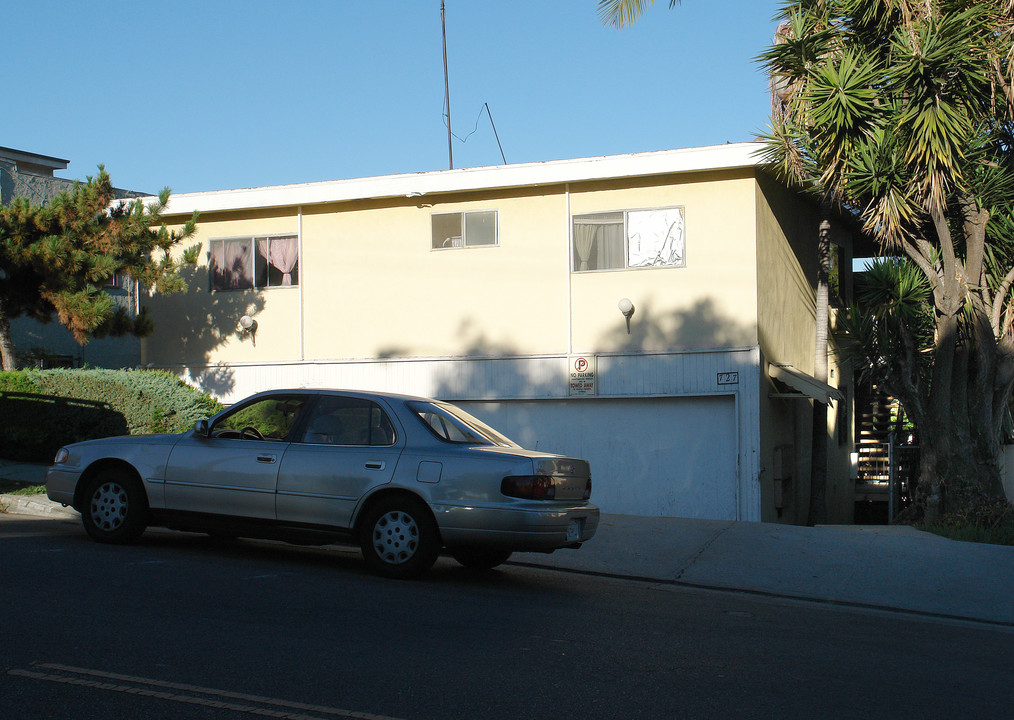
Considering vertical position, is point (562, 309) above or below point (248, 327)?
above

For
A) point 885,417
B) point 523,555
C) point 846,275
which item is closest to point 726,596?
point 523,555

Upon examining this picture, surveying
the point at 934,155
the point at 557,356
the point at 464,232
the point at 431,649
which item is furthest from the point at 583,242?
the point at 431,649

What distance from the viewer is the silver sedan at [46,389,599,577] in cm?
802

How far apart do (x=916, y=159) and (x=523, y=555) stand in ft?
23.6

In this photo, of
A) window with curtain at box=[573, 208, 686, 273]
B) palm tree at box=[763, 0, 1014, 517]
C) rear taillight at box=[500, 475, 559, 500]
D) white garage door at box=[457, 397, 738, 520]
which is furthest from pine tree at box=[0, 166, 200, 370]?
palm tree at box=[763, 0, 1014, 517]

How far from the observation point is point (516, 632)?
6.53m

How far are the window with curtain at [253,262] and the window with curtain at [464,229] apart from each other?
2605 mm

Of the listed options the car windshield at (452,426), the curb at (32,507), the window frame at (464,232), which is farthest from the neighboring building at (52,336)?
the car windshield at (452,426)

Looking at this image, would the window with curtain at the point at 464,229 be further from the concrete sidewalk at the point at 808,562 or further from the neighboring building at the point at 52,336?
the neighboring building at the point at 52,336

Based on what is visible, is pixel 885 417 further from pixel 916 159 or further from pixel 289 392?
pixel 289 392

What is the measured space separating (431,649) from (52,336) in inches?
682

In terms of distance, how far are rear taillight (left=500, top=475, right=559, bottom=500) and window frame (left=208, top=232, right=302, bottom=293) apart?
9.77 m

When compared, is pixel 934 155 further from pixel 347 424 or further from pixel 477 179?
pixel 347 424

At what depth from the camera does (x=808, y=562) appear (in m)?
10.6
